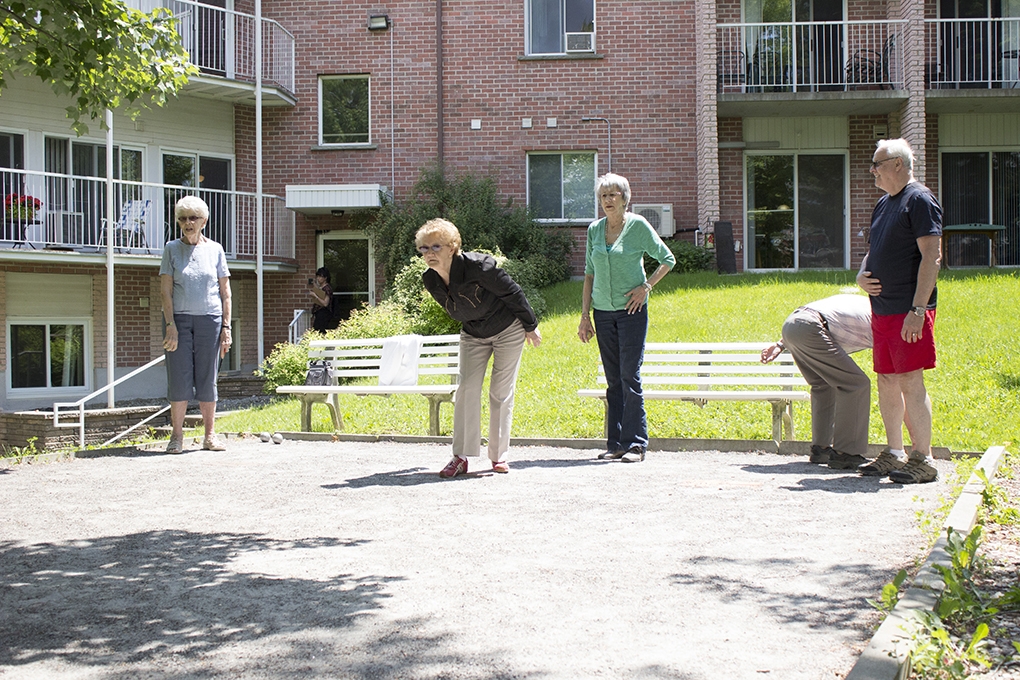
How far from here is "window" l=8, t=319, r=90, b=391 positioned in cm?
1867

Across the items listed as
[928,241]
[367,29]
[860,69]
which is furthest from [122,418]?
[860,69]

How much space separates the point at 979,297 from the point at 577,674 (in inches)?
483

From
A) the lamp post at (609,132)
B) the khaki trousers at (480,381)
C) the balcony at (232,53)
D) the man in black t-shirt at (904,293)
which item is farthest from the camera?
the lamp post at (609,132)

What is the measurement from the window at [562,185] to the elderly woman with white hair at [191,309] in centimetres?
1247

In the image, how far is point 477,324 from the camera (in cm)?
699

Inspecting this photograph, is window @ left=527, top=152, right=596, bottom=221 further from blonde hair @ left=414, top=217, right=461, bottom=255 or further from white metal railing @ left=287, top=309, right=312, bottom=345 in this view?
blonde hair @ left=414, top=217, right=461, bottom=255

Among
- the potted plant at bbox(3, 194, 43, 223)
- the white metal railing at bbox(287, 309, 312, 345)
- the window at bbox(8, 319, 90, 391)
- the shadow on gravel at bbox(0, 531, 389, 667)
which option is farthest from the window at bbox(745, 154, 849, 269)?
the shadow on gravel at bbox(0, 531, 389, 667)

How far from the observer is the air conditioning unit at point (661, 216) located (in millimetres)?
19938

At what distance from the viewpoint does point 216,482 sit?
716cm

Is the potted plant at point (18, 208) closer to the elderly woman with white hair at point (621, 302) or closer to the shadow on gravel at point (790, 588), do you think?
the elderly woman with white hair at point (621, 302)

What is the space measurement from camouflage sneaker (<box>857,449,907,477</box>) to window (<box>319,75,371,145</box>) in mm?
16522

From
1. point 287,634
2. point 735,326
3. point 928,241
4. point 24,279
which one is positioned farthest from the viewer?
point 24,279

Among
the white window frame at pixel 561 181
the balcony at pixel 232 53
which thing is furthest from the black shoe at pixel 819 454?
the balcony at pixel 232 53

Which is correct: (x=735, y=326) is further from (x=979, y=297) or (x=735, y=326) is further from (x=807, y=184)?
(x=807, y=184)
